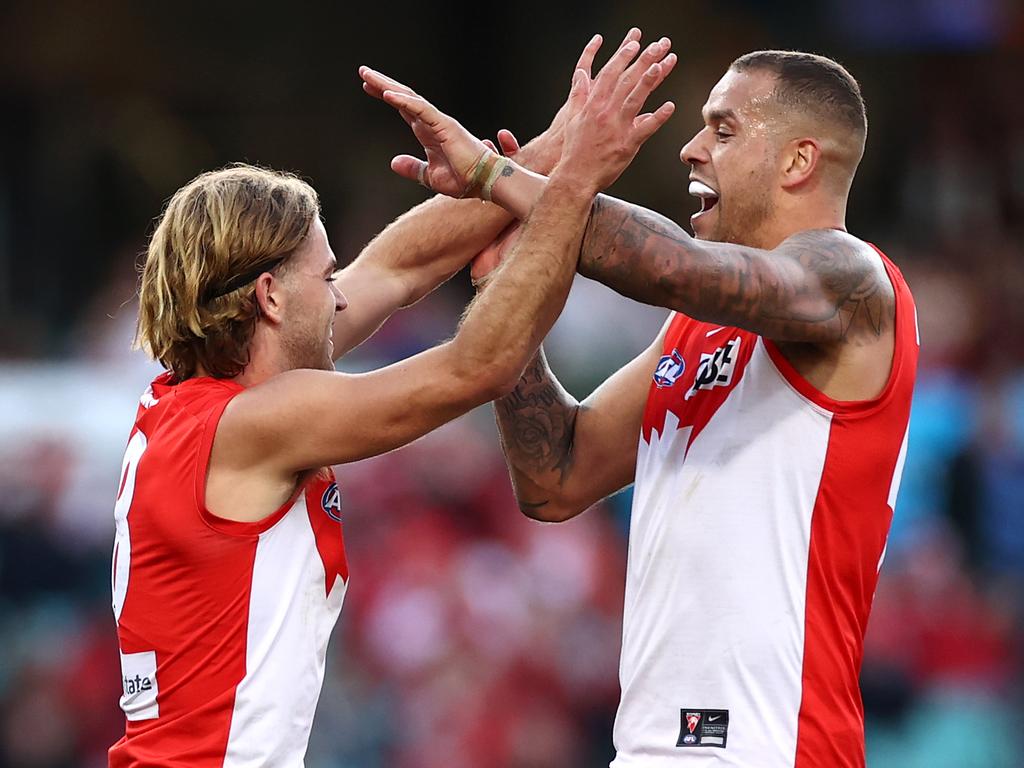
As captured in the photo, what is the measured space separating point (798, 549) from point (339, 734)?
5610mm

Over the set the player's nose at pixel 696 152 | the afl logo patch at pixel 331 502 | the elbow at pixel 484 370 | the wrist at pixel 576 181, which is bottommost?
the afl logo patch at pixel 331 502

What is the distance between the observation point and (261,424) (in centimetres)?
412

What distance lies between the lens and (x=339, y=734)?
9430 millimetres

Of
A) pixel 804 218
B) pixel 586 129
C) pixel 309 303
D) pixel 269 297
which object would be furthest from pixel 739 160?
pixel 269 297

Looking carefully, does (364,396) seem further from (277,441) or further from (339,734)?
(339,734)

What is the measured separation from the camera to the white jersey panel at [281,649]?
13.4ft

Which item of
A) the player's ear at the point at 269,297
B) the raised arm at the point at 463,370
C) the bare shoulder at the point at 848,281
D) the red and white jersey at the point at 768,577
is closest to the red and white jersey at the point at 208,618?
the raised arm at the point at 463,370

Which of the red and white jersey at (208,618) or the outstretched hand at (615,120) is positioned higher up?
the outstretched hand at (615,120)

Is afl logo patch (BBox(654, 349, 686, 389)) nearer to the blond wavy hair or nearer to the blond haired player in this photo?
the blond haired player

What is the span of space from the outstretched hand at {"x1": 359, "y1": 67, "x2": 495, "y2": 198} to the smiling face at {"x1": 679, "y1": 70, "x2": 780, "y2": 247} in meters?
0.74

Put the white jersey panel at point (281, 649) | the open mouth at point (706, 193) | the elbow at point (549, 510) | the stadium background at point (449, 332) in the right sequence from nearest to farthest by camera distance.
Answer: the white jersey panel at point (281, 649)
the open mouth at point (706, 193)
the elbow at point (549, 510)
the stadium background at point (449, 332)

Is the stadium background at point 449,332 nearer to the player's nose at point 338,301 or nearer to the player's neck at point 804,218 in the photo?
the player's nose at point 338,301

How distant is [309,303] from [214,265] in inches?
11.4

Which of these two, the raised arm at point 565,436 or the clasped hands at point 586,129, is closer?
the clasped hands at point 586,129
